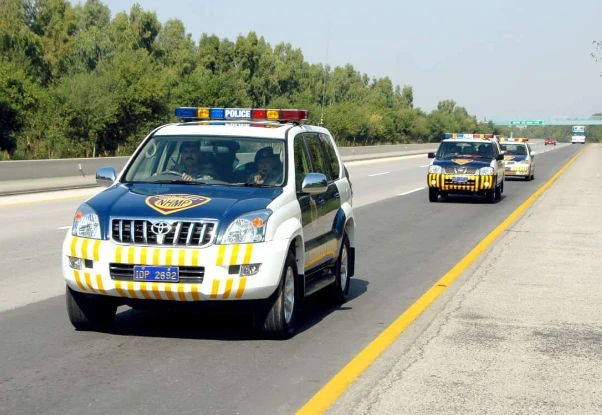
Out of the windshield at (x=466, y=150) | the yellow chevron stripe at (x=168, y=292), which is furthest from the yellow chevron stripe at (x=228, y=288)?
the windshield at (x=466, y=150)

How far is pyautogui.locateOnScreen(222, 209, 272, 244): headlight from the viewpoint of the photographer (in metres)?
7.44

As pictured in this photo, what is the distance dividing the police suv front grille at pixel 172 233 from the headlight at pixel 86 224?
1.08 feet

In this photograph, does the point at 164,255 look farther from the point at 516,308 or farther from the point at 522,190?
the point at 522,190

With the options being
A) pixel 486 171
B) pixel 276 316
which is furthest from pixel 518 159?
pixel 276 316

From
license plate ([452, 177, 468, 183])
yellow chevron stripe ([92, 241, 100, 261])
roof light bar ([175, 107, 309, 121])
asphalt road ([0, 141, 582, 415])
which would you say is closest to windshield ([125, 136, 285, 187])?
roof light bar ([175, 107, 309, 121])

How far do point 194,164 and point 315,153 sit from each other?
4.71 ft

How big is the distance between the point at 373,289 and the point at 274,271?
368 cm

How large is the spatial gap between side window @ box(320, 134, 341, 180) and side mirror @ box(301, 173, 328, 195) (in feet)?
5.01

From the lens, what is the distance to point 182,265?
7.31 m

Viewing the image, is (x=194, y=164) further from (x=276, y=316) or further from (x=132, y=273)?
(x=276, y=316)

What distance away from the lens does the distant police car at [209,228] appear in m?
7.38

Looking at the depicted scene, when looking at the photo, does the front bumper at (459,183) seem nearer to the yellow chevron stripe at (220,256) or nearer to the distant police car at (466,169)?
the distant police car at (466,169)

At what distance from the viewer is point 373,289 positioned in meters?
11.1

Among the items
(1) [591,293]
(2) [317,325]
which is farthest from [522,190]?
(2) [317,325]
